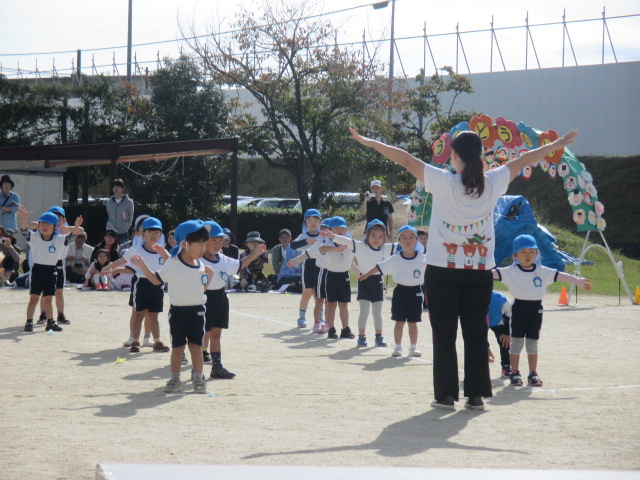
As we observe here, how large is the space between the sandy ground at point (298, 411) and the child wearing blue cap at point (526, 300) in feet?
1.06

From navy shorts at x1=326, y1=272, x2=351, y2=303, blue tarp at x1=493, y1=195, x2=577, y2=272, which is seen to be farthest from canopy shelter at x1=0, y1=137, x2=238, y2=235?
navy shorts at x1=326, y1=272, x2=351, y2=303

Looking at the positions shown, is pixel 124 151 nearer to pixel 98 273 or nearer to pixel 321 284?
pixel 98 273

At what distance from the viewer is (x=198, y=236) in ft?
24.7

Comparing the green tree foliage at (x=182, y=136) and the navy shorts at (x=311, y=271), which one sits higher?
the green tree foliage at (x=182, y=136)

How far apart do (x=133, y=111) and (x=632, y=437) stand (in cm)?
2767

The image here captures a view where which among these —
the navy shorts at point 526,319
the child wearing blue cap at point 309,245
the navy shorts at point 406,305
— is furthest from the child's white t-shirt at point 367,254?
the navy shorts at point 526,319

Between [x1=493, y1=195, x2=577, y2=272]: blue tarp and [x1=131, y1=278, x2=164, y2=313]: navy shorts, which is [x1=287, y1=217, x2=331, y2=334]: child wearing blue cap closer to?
[x1=131, y1=278, x2=164, y2=313]: navy shorts

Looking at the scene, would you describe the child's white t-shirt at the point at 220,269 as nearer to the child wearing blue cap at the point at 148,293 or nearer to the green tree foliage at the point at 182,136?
the child wearing blue cap at the point at 148,293

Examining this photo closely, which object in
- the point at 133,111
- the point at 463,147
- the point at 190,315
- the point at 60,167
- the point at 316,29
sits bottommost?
the point at 190,315

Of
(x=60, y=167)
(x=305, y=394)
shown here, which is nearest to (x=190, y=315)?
(x=305, y=394)

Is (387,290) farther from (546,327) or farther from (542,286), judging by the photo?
(542,286)

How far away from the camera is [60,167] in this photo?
2486 centimetres

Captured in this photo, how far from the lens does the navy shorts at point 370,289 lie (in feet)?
35.8

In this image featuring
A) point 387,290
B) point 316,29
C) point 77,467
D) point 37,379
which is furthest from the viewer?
point 316,29
